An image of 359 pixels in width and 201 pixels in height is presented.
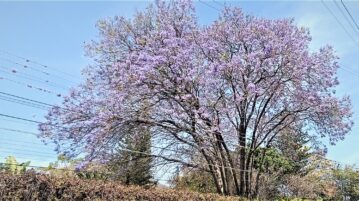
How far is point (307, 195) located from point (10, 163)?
22681 mm

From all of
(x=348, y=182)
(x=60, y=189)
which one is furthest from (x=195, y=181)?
(x=348, y=182)

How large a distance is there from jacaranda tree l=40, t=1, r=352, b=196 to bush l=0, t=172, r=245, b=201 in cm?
710

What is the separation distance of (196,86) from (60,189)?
31.4 feet

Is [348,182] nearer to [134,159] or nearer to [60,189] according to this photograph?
[134,159]

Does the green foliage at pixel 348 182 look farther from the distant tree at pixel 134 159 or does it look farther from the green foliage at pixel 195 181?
the distant tree at pixel 134 159

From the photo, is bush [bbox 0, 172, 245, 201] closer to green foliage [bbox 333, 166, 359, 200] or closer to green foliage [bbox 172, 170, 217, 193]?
green foliage [bbox 172, 170, 217, 193]

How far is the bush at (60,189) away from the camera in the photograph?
6.25 metres

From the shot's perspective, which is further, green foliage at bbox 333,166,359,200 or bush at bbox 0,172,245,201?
green foliage at bbox 333,166,359,200

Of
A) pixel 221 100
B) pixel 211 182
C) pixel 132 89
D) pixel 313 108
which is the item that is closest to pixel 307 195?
pixel 211 182

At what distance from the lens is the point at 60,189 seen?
22.4 feet

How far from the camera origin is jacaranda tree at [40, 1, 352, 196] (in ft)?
49.7

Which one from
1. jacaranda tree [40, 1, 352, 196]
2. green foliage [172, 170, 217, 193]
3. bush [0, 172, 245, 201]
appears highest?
jacaranda tree [40, 1, 352, 196]

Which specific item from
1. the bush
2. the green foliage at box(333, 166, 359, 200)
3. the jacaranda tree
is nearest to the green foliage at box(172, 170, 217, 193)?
the jacaranda tree

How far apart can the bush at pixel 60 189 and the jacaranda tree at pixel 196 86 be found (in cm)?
710
